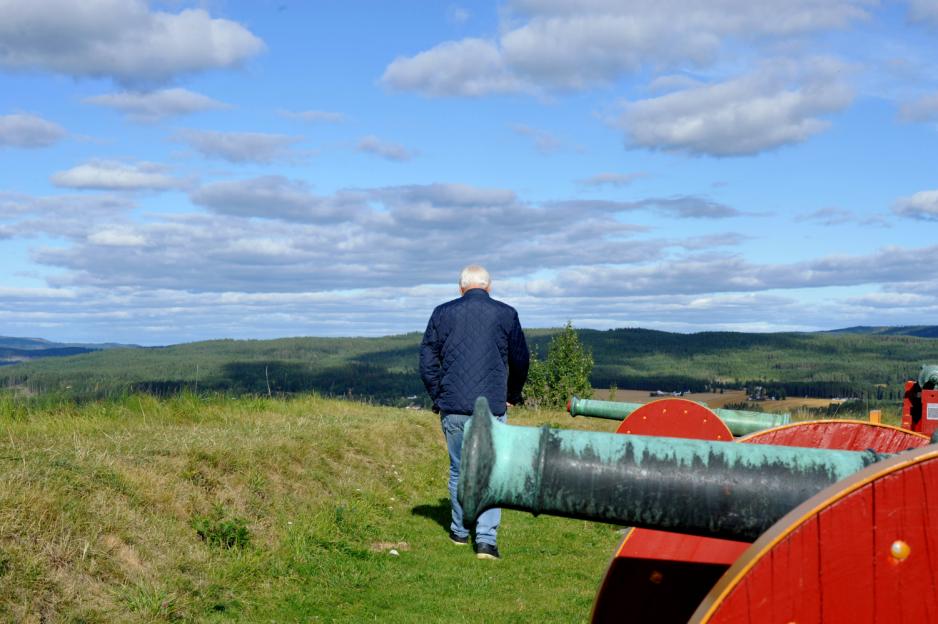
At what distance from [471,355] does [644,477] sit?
5.79 meters

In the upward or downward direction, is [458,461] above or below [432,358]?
below

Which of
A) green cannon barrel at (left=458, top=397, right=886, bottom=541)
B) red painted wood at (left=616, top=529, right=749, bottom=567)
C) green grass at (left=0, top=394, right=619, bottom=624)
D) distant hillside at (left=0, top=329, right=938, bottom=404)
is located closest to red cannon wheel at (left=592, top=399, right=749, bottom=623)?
red painted wood at (left=616, top=529, right=749, bottom=567)

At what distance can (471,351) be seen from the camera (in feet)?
26.5

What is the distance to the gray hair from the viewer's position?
8.35 meters

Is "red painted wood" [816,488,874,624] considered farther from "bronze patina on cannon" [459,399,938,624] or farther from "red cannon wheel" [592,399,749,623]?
"red cannon wheel" [592,399,749,623]

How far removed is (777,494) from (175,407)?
12.1 meters

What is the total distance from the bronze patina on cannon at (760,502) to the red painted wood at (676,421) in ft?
18.5

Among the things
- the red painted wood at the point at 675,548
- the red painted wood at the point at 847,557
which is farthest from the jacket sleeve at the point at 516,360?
the red painted wood at the point at 847,557

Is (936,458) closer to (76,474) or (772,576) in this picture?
(772,576)

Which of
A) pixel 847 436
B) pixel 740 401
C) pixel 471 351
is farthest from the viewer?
pixel 740 401

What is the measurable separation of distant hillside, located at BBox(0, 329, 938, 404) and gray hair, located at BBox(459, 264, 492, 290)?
89.6 meters

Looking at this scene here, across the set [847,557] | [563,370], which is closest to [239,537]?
[847,557]

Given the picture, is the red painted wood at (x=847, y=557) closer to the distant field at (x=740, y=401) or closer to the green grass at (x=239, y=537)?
the green grass at (x=239, y=537)

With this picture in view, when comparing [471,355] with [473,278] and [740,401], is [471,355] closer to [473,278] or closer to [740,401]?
[473,278]
